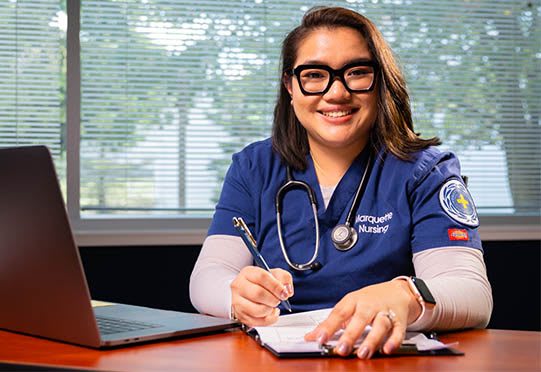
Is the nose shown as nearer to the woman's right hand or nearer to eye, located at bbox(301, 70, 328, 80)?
eye, located at bbox(301, 70, 328, 80)

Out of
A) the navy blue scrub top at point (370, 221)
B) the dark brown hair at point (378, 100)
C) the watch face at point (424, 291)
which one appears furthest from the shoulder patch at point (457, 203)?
the watch face at point (424, 291)

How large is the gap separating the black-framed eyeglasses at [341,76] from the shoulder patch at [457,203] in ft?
1.01

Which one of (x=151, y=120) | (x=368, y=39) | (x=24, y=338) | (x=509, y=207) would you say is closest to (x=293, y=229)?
(x=368, y=39)

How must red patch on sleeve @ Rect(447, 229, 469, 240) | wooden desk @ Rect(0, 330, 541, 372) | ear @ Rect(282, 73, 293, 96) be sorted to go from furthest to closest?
1. ear @ Rect(282, 73, 293, 96)
2. red patch on sleeve @ Rect(447, 229, 469, 240)
3. wooden desk @ Rect(0, 330, 541, 372)

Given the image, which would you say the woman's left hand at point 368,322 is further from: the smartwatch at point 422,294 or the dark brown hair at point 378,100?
the dark brown hair at point 378,100

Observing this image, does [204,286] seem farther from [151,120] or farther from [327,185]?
[151,120]

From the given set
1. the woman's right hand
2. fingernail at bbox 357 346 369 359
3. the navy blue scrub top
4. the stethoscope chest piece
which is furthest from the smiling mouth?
fingernail at bbox 357 346 369 359

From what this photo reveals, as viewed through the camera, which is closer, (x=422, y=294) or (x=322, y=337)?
(x=322, y=337)

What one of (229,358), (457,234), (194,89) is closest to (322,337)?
(229,358)

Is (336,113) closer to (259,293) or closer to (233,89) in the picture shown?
(259,293)

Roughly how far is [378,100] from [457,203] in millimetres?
334

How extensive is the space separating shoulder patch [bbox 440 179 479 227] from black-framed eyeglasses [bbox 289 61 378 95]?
307 millimetres

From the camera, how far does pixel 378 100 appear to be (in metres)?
1.90

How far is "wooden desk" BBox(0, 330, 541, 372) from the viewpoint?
1102 millimetres
